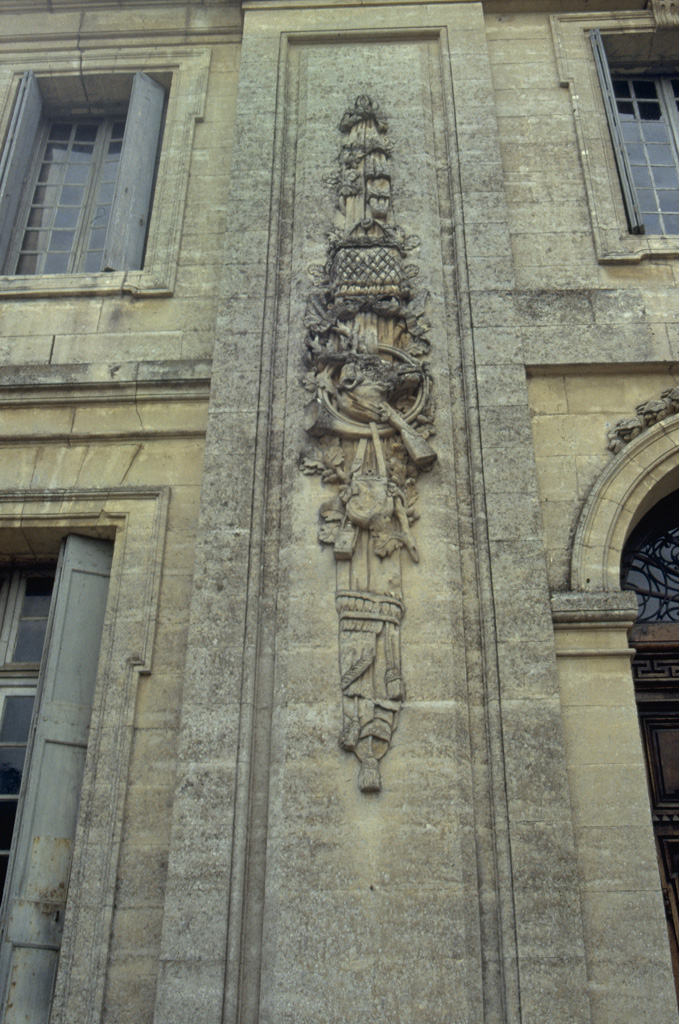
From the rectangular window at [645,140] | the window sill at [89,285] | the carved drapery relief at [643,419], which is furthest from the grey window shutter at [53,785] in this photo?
the rectangular window at [645,140]

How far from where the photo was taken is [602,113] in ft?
27.1

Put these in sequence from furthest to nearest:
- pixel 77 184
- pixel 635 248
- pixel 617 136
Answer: pixel 77 184 → pixel 617 136 → pixel 635 248

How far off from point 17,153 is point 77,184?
1.83ft

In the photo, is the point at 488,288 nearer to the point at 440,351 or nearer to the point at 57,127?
the point at 440,351

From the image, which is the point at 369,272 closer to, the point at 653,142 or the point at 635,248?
the point at 635,248

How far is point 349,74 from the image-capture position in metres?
8.24

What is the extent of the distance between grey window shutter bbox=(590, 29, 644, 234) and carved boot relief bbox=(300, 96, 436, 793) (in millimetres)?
1806

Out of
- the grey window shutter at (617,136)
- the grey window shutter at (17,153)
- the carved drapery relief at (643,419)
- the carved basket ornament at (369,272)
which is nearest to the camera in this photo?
the carved drapery relief at (643,419)

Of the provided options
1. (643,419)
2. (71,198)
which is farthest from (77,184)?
(643,419)

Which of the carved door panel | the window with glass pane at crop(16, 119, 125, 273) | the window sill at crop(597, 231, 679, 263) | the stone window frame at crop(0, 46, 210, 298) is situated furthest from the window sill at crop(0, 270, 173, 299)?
the carved door panel

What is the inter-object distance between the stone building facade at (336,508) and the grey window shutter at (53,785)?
0.07ft

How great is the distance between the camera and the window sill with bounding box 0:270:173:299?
25.4ft

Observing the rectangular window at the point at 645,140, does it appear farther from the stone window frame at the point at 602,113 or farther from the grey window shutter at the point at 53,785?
the grey window shutter at the point at 53,785

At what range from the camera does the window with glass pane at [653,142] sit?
27.0 feet
